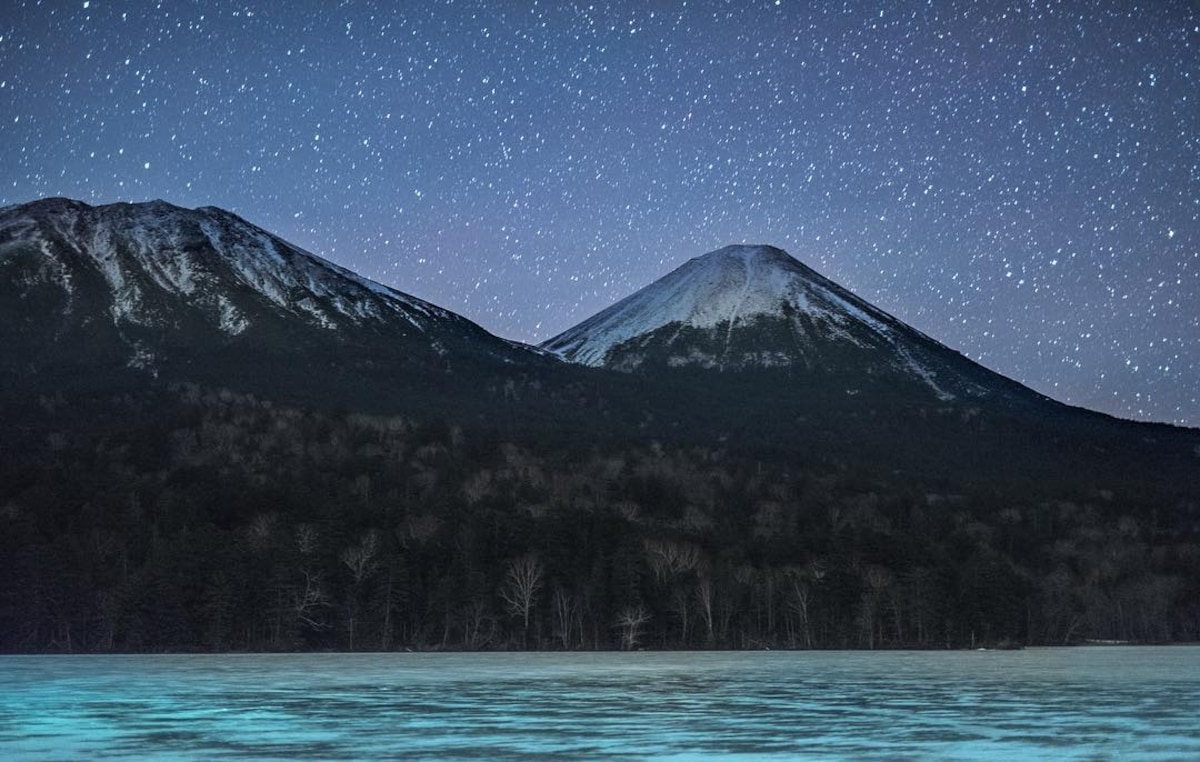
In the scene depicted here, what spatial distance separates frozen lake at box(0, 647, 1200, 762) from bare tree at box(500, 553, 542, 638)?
63956mm

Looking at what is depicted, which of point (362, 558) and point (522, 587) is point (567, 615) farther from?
point (362, 558)

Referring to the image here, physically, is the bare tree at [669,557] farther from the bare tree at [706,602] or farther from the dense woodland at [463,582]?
the bare tree at [706,602]

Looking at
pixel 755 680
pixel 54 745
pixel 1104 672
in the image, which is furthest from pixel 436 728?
pixel 1104 672

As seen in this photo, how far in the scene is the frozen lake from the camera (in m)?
33.3

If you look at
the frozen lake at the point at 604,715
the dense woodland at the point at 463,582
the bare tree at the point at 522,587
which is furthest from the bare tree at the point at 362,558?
the frozen lake at the point at 604,715

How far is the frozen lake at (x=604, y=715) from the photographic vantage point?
33344mm

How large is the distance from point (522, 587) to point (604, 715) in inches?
3889

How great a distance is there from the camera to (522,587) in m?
142

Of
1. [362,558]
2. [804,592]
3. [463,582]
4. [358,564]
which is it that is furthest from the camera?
[804,592]

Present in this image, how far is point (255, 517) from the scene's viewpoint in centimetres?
16488

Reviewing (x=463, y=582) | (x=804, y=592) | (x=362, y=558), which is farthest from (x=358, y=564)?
(x=804, y=592)

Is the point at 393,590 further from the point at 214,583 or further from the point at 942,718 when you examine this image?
the point at 942,718

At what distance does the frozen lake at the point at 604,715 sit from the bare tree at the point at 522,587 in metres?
64.0

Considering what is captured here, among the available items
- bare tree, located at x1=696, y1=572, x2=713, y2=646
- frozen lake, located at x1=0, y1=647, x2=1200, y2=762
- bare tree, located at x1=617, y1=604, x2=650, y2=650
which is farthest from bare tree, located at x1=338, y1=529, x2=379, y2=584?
frozen lake, located at x1=0, y1=647, x2=1200, y2=762
